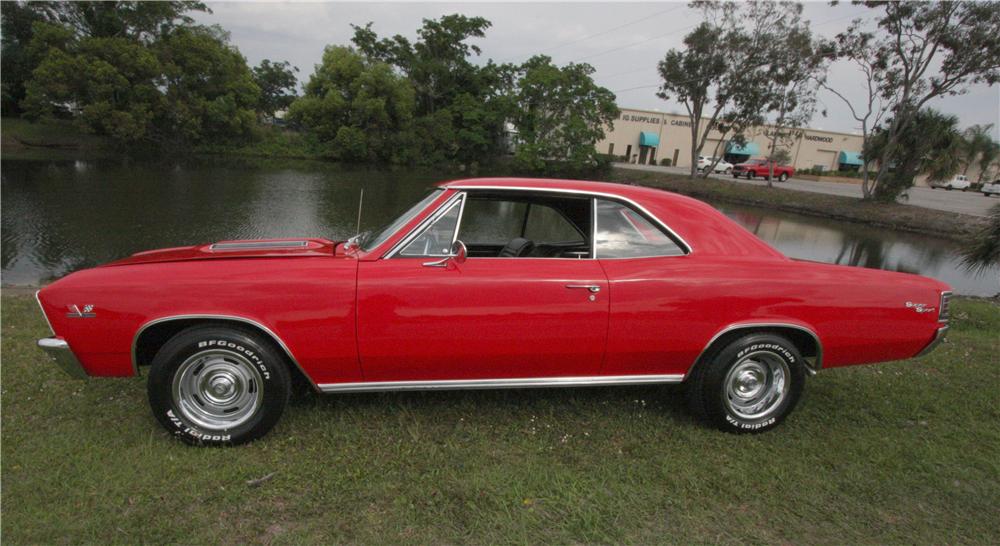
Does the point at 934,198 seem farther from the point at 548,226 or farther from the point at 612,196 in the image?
the point at 612,196

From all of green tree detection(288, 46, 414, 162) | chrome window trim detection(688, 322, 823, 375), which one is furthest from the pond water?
green tree detection(288, 46, 414, 162)

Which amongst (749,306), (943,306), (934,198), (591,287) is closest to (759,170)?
(934,198)

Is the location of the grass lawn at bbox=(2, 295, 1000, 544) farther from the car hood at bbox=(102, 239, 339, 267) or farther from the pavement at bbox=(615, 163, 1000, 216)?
the pavement at bbox=(615, 163, 1000, 216)

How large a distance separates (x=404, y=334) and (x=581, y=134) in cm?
4130

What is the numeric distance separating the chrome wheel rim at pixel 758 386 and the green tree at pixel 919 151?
26.0m

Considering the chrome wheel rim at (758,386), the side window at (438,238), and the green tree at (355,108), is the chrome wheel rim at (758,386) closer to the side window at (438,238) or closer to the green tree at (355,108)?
the side window at (438,238)

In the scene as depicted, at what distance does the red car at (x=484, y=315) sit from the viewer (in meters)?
2.83

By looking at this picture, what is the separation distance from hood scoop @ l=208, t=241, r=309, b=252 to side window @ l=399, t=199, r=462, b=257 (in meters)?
0.88

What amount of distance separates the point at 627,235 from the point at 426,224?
4.20ft

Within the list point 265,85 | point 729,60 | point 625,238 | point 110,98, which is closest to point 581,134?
point 729,60

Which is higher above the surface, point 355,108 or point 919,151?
point 355,108

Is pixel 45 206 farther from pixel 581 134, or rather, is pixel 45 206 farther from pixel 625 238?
pixel 581 134

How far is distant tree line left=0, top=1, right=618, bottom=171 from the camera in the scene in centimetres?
3525

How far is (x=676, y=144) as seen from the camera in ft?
216
